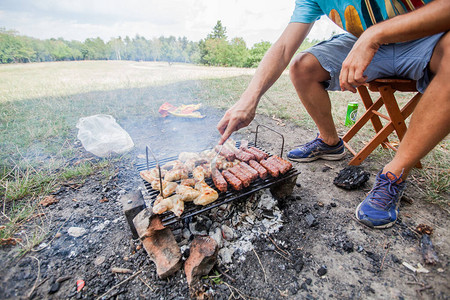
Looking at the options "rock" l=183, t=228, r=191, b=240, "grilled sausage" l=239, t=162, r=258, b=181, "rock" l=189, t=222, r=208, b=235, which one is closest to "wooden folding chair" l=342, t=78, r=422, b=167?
"grilled sausage" l=239, t=162, r=258, b=181

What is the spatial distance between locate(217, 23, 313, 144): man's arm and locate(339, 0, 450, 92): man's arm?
69cm

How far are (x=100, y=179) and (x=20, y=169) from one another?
105 cm

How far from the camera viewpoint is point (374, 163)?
2842 mm

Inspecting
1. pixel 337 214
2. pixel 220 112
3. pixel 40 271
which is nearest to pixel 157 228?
pixel 40 271

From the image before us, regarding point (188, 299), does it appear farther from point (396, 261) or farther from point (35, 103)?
point (35, 103)

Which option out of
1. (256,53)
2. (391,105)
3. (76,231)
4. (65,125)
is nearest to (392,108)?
(391,105)

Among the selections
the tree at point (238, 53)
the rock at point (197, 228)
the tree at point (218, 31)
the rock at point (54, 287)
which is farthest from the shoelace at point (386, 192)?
the tree at point (218, 31)

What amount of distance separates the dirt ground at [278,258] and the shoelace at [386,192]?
0.25 meters

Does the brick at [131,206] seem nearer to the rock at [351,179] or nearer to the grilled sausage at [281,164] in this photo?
the grilled sausage at [281,164]

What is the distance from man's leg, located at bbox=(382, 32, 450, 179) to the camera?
1550 mm

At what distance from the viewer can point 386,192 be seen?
187cm

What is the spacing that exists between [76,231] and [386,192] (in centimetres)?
290

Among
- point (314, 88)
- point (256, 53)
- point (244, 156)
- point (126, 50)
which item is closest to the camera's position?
point (244, 156)

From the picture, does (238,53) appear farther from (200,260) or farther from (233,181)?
(200,260)
